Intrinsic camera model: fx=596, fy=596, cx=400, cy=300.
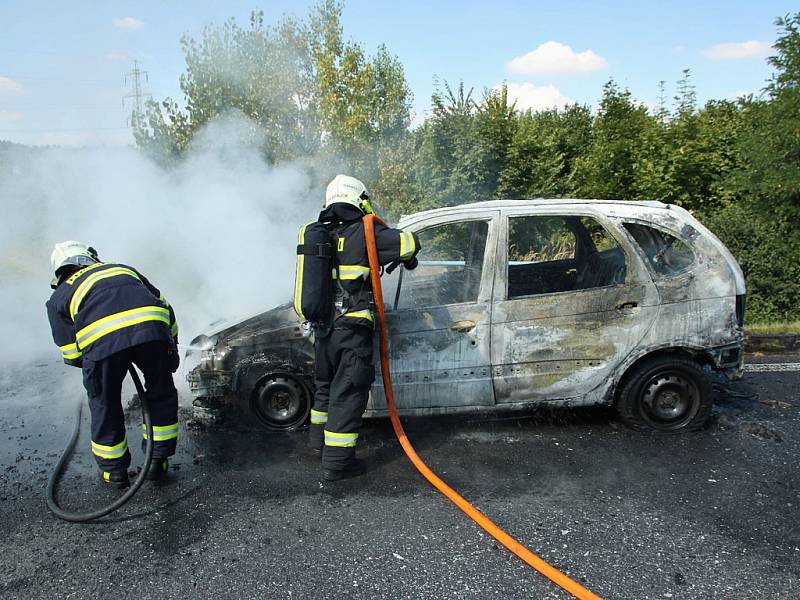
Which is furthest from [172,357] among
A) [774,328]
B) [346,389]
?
[774,328]

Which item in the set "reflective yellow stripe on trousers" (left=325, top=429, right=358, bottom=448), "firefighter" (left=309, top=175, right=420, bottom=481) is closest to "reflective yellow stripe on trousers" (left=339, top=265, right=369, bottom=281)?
"firefighter" (left=309, top=175, right=420, bottom=481)

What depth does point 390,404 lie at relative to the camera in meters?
4.18

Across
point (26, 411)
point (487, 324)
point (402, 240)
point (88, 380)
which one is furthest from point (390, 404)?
point (26, 411)

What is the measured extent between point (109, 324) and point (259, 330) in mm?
1094

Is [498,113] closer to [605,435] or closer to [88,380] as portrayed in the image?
[605,435]

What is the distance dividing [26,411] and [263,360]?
8.64 ft

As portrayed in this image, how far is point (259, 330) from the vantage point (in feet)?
14.8

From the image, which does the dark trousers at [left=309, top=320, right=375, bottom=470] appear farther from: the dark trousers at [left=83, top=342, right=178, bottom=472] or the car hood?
the dark trousers at [left=83, top=342, right=178, bottom=472]

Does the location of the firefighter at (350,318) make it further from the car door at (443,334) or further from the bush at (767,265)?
the bush at (767,265)

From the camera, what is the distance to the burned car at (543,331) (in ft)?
14.2

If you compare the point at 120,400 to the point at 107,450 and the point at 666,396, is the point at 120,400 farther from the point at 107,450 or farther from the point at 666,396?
the point at 666,396

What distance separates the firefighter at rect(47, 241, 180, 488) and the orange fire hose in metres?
1.42

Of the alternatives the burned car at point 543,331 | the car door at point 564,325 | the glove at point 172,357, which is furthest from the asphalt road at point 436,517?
the glove at point 172,357

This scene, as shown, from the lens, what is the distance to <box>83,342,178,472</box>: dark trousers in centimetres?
376
